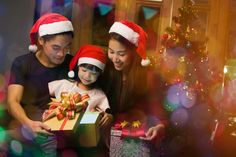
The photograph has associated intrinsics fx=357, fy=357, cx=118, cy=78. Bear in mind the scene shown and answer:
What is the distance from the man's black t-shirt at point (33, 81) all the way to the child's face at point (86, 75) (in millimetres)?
99

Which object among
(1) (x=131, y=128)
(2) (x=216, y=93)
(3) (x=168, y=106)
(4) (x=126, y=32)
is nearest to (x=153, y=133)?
(1) (x=131, y=128)

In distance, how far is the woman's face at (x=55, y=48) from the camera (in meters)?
1.36

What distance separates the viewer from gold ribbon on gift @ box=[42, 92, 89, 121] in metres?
1.30

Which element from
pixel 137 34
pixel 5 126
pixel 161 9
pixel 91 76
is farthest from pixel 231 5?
pixel 5 126

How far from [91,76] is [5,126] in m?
0.40

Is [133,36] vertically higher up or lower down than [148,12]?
lower down

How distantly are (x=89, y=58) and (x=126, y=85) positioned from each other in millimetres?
185

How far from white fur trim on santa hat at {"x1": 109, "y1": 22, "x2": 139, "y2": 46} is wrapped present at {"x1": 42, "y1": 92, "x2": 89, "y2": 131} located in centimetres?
29

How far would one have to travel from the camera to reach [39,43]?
1394mm

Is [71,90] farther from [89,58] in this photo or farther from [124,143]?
[124,143]

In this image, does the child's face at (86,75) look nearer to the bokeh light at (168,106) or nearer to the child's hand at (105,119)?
the child's hand at (105,119)

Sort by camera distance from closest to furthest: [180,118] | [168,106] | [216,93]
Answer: [168,106], [180,118], [216,93]

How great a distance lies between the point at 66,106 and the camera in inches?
51.6

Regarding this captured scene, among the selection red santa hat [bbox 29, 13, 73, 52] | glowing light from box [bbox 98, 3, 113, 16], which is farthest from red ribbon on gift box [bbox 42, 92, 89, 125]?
glowing light from box [bbox 98, 3, 113, 16]
